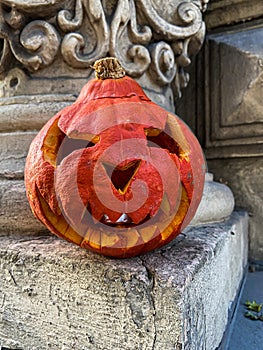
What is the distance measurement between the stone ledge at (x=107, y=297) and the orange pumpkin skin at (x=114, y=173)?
6 cm

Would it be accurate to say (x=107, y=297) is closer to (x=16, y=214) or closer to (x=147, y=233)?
(x=147, y=233)

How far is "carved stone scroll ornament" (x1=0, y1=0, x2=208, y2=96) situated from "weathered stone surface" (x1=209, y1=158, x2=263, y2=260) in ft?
2.43

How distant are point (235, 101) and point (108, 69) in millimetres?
1127

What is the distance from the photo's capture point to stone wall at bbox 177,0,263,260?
1635mm

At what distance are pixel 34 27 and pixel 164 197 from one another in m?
0.80

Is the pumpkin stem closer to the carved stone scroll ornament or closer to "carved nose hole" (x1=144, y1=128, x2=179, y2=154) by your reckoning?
"carved nose hole" (x1=144, y1=128, x2=179, y2=154)

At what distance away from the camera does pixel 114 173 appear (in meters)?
0.66

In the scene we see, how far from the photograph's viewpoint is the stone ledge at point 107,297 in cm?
59

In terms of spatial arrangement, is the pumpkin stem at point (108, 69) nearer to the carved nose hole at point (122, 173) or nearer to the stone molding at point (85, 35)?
the carved nose hole at point (122, 173)

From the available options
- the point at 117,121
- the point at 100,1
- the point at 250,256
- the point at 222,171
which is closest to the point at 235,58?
the point at 222,171

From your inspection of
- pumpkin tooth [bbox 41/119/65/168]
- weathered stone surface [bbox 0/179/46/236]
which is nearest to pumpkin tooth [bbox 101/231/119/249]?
pumpkin tooth [bbox 41/119/65/168]

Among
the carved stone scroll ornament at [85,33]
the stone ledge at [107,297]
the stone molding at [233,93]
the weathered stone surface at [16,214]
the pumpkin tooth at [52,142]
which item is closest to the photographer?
the stone ledge at [107,297]

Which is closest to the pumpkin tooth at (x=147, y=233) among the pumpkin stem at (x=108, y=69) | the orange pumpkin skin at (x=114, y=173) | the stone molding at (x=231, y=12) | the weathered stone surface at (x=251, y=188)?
the orange pumpkin skin at (x=114, y=173)

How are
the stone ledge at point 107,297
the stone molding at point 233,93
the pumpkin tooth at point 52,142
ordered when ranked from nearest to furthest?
1. the stone ledge at point 107,297
2. the pumpkin tooth at point 52,142
3. the stone molding at point 233,93
